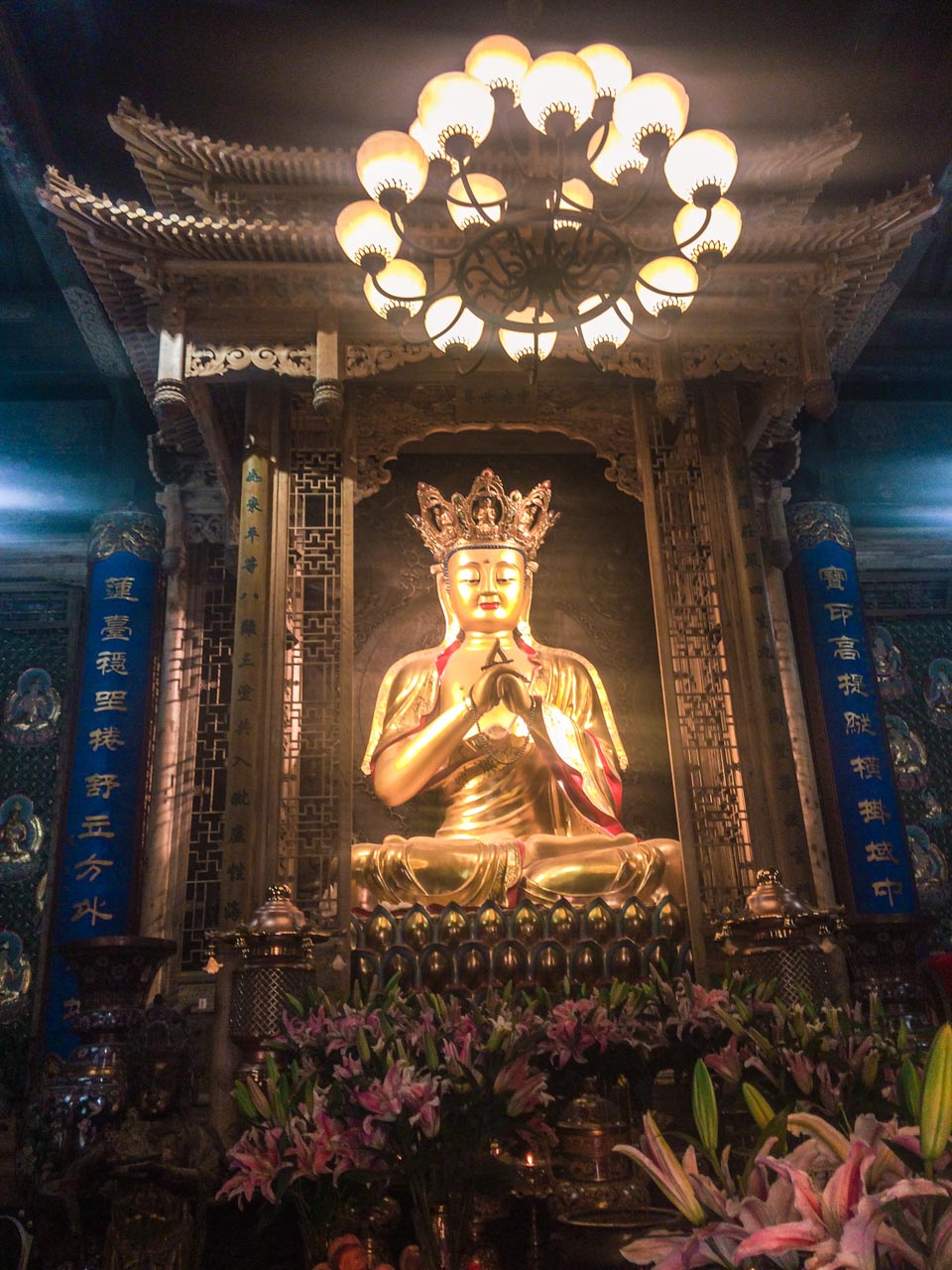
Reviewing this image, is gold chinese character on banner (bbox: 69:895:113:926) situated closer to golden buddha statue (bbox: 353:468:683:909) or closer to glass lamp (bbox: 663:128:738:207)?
golden buddha statue (bbox: 353:468:683:909)

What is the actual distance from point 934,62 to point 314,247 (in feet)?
12.4

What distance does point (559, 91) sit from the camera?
316 centimetres

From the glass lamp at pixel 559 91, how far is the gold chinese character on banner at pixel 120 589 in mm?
3787

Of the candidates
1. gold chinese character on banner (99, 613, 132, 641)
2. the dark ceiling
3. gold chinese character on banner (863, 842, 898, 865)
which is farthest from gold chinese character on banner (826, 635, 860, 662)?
gold chinese character on banner (99, 613, 132, 641)

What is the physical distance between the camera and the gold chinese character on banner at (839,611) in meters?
6.33

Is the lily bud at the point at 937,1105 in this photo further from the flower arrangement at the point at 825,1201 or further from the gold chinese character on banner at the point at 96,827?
the gold chinese character on banner at the point at 96,827

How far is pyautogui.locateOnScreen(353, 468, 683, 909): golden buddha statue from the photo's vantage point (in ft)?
13.4

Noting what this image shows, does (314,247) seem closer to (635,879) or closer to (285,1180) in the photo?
(635,879)

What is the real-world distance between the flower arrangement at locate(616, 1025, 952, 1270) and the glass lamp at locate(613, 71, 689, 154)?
3.01 m

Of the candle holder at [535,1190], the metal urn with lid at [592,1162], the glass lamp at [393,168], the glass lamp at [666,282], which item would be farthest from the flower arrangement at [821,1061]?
the glass lamp at [393,168]

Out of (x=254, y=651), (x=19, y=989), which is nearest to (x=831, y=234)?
(x=254, y=651)

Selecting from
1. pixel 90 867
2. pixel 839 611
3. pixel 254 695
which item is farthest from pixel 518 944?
pixel 839 611

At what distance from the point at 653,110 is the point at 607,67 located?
0.27 m

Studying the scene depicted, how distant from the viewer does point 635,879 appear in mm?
4039
